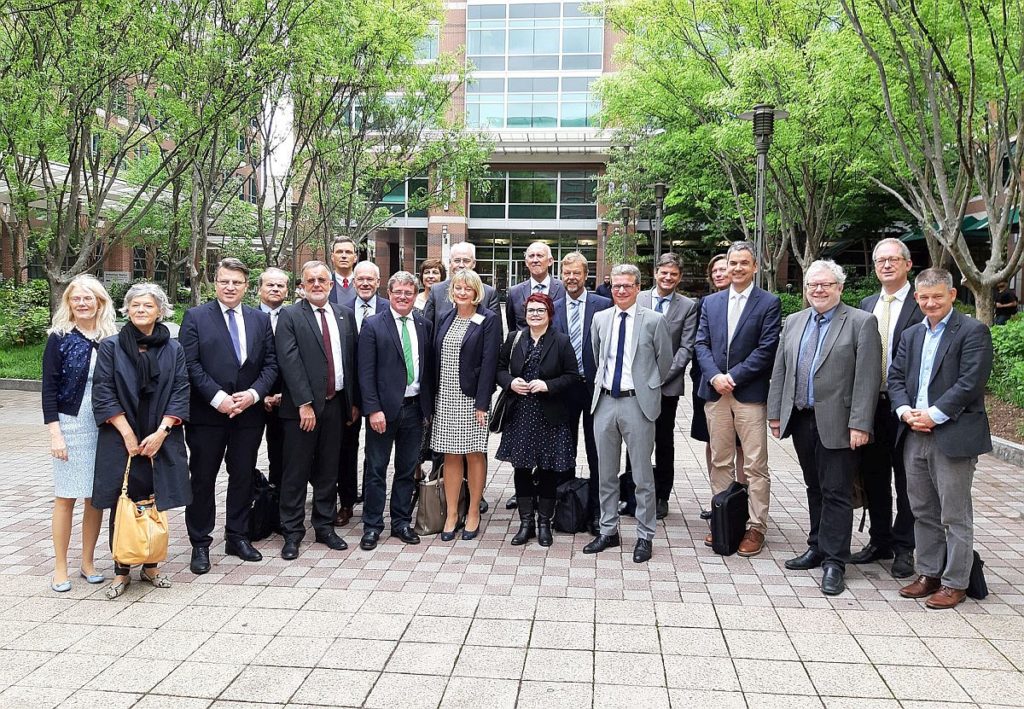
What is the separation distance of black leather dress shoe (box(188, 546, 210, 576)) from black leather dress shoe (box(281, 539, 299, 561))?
1.63 feet

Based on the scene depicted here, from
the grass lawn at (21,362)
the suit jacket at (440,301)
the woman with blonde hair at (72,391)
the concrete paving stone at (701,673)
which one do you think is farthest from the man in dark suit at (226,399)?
the grass lawn at (21,362)

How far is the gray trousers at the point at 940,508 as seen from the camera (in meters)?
4.36

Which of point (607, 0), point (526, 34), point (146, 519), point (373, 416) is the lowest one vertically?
point (146, 519)

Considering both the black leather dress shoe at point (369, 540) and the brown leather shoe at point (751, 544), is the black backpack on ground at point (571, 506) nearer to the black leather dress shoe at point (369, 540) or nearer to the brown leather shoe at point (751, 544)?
the brown leather shoe at point (751, 544)

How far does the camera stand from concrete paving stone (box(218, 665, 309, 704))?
10.8 feet

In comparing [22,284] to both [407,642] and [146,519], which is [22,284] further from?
[407,642]

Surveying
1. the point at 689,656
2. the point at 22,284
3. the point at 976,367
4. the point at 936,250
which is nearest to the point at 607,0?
the point at 936,250

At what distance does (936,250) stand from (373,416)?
17.1 metres

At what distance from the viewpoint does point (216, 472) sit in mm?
5090

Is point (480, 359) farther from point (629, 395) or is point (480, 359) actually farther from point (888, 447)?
point (888, 447)

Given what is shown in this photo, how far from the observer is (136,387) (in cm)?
451

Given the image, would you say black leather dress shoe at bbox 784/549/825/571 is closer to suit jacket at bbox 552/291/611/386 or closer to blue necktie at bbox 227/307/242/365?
suit jacket at bbox 552/291/611/386

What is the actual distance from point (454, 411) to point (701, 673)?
2684mm

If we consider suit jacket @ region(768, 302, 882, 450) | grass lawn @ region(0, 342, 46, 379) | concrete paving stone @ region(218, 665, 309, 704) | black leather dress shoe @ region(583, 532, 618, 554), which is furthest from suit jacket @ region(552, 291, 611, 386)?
grass lawn @ region(0, 342, 46, 379)
